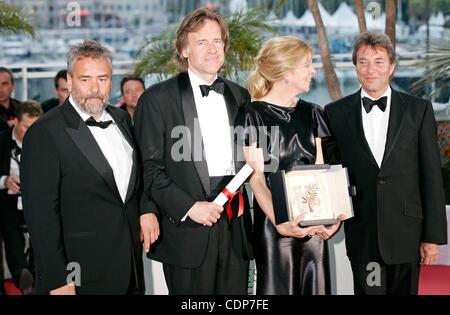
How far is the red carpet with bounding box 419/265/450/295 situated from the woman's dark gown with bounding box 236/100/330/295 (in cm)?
173

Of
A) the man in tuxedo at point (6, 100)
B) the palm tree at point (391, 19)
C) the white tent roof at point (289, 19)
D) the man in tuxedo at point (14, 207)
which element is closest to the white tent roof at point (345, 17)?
the white tent roof at point (289, 19)

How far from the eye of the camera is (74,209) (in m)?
3.33

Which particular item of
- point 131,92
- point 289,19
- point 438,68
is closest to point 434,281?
point 438,68

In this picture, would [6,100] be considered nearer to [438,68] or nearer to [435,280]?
[435,280]

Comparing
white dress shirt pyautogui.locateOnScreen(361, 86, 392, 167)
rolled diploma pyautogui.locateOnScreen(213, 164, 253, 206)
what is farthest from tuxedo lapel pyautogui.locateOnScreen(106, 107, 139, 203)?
white dress shirt pyautogui.locateOnScreen(361, 86, 392, 167)

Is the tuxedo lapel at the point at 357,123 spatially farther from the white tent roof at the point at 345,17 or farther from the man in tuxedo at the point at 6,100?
the white tent roof at the point at 345,17

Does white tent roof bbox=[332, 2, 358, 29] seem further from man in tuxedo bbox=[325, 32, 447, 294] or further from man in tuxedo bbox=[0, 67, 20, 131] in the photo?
man in tuxedo bbox=[325, 32, 447, 294]

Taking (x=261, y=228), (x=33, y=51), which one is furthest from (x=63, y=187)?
(x=33, y=51)

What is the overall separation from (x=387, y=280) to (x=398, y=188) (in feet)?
1.39

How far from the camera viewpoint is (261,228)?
142 inches

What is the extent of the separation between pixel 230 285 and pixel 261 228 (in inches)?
10.9

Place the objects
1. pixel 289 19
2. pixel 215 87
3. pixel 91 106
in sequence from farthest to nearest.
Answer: pixel 289 19 < pixel 215 87 < pixel 91 106
